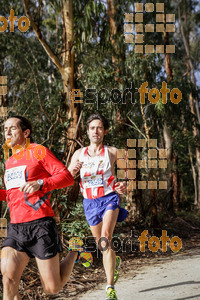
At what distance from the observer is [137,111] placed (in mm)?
9406

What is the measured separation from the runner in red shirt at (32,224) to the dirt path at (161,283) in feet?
5.76

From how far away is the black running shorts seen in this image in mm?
2805

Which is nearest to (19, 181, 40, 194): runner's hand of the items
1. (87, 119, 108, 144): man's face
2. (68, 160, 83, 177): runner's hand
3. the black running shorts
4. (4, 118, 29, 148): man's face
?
the black running shorts

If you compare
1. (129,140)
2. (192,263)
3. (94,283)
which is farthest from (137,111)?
(94,283)

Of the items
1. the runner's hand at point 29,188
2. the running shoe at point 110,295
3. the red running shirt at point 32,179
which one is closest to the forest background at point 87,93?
the running shoe at point 110,295

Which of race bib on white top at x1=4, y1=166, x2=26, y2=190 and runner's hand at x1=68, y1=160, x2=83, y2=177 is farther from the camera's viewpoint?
runner's hand at x1=68, y1=160, x2=83, y2=177

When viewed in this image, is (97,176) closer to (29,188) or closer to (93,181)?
(93,181)

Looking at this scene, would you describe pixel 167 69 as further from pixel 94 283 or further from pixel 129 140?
pixel 94 283

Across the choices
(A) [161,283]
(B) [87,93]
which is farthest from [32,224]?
(B) [87,93]

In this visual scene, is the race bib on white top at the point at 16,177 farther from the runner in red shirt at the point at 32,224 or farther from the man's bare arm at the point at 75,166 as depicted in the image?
the man's bare arm at the point at 75,166

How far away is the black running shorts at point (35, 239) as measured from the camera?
280 centimetres

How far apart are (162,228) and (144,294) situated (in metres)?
4.54

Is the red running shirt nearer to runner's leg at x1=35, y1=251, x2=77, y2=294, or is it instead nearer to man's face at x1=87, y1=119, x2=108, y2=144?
runner's leg at x1=35, y1=251, x2=77, y2=294

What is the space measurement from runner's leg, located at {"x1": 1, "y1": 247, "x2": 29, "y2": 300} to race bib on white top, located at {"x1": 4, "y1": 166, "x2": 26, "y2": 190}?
488 mm
